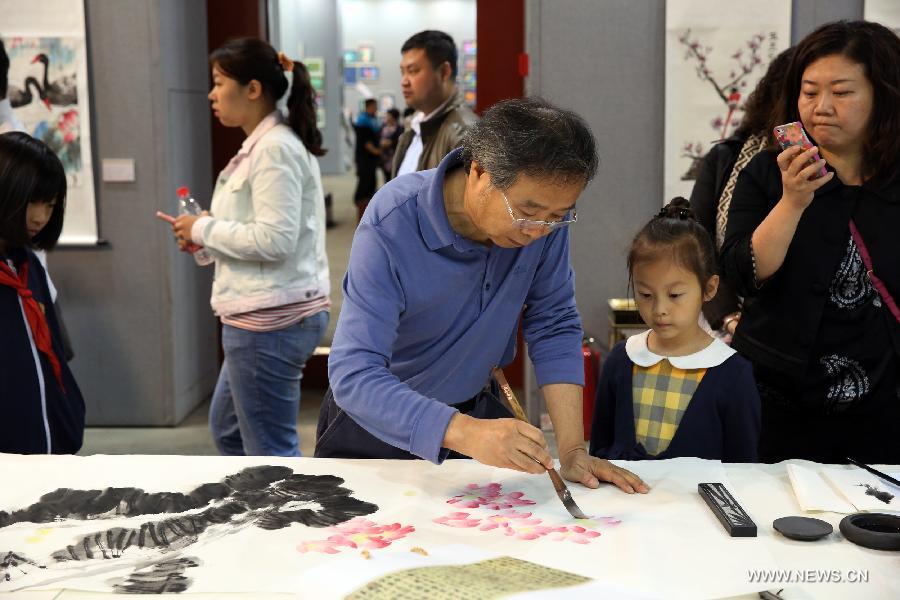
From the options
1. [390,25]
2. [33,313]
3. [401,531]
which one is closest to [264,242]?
[33,313]

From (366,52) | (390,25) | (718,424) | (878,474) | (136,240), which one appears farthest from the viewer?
(390,25)

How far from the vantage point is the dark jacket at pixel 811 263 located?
88.0 inches

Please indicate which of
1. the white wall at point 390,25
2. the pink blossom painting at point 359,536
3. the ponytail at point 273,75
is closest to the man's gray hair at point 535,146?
the pink blossom painting at point 359,536

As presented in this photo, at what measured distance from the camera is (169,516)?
5.71 feet

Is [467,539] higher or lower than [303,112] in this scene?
lower

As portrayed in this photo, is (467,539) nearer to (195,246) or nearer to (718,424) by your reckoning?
(718,424)

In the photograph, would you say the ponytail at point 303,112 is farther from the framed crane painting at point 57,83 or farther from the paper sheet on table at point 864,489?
the paper sheet on table at point 864,489

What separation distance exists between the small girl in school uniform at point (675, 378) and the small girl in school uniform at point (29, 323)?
131cm

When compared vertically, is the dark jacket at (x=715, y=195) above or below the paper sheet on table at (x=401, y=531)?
above

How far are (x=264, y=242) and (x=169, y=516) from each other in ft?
5.09

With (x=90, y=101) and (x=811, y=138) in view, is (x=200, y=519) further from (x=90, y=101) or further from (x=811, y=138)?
(x=90, y=101)

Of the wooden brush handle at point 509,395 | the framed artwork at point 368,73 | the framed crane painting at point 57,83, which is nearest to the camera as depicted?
the wooden brush handle at point 509,395

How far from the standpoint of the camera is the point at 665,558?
A: 156 centimetres

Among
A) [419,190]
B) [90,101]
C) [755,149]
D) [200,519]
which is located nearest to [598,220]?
[755,149]
